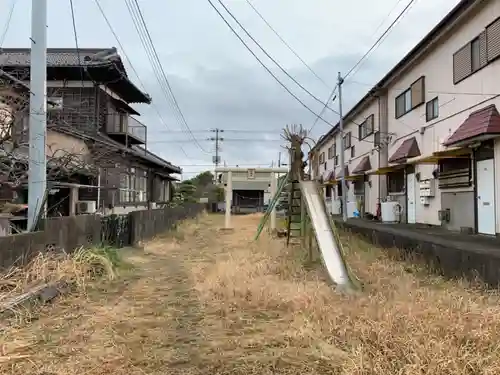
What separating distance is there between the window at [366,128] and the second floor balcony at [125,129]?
11398 mm

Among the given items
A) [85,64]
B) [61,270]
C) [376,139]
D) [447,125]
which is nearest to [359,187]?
[376,139]

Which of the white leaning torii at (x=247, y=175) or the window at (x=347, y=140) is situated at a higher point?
the window at (x=347, y=140)

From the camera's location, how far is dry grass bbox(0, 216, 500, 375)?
3609mm

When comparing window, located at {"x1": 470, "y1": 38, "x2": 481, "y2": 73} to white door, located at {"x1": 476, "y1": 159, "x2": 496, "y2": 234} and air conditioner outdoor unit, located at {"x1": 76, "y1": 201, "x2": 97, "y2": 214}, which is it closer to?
white door, located at {"x1": 476, "y1": 159, "x2": 496, "y2": 234}

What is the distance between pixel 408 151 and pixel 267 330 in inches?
520

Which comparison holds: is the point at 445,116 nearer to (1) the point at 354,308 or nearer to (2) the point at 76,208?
(1) the point at 354,308

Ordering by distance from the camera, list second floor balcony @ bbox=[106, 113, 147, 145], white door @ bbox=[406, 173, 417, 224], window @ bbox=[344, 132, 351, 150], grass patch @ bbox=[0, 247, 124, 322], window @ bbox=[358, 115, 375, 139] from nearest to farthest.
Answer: grass patch @ bbox=[0, 247, 124, 322], white door @ bbox=[406, 173, 417, 224], second floor balcony @ bbox=[106, 113, 147, 145], window @ bbox=[358, 115, 375, 139], window @ bbox=[344, 132, 351, 150]

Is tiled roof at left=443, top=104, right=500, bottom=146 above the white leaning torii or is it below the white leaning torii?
above

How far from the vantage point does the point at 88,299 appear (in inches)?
240

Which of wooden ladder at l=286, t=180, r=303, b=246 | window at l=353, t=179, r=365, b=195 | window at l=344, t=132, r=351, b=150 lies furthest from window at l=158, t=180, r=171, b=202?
wooden ladder at l=286, t=180, r=303, b=246

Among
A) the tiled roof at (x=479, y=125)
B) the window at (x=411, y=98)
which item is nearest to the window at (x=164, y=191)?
the window at (x=411, y=98)

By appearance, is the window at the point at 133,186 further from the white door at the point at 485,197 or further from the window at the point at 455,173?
the white door at the point at 485,197

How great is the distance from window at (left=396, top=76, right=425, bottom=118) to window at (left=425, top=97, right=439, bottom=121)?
16.9 inches

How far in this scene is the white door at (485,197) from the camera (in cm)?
1115
